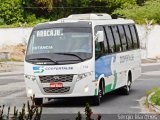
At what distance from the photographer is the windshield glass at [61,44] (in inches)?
688

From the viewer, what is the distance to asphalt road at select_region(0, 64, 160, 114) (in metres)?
16.9

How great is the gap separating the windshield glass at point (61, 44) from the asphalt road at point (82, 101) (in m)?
1.45

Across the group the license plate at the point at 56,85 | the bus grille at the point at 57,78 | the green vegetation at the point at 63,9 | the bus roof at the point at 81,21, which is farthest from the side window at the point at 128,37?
the green vegetation at the point at 63,9

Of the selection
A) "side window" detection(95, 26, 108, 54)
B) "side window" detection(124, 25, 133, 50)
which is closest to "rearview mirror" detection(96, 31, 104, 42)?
"side window" detection(95, 26, 108, 54)

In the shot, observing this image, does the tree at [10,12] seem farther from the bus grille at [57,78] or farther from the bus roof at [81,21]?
the bus grille at [57,78]

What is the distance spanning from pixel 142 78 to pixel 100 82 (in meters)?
10.7

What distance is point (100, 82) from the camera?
1808cm

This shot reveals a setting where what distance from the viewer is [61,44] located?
17.9 m

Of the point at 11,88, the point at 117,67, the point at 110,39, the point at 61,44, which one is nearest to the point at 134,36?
the point at 117,67

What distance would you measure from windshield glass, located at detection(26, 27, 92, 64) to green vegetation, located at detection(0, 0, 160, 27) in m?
29.2

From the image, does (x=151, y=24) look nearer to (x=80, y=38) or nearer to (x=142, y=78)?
(x=142, y=78)

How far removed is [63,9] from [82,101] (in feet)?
110

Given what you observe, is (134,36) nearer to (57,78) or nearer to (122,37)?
(122,37)

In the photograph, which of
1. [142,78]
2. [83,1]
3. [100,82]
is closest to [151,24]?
[83,1]
